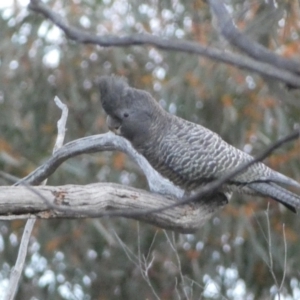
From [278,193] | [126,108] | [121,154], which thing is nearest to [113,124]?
[126,108]

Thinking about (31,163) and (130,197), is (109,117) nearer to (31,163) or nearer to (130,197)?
(130,197)

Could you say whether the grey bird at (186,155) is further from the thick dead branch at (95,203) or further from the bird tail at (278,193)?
the thick dead branch at (95,203)

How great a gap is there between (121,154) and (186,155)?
7.39ft

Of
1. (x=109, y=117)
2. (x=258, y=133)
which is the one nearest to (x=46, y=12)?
(x=109, y=117)

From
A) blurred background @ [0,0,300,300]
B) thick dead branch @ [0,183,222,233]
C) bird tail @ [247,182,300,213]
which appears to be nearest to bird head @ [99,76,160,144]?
thick dead branch @ [0,183,222,233]

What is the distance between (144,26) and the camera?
16.7ft

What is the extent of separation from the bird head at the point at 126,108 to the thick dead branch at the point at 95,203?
406 mm

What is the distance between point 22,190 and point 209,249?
3.60 m

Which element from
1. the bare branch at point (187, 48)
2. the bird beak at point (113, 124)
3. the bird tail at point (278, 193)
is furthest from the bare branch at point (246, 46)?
the bird tail at point (278, 193)

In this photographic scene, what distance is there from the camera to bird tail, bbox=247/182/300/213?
3039 mm

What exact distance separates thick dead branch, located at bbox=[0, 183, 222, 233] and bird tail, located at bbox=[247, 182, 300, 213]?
0.27m

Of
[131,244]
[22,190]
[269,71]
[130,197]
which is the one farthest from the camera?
[131,244]

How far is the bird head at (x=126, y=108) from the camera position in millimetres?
2896

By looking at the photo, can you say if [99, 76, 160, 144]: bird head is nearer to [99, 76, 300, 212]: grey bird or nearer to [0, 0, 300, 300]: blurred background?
[99, 76, 300, 212]: grey bird
